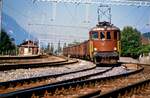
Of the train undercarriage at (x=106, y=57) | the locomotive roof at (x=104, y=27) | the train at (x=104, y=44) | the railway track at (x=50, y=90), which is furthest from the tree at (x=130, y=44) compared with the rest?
the railway track at (x=50, y=90)

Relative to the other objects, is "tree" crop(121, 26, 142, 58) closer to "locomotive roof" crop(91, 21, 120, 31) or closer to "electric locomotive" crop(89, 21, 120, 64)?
"locomotive roof" crop(91, 21, 120, 31)

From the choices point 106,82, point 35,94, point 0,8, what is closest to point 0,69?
point 0,8

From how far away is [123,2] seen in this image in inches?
1563

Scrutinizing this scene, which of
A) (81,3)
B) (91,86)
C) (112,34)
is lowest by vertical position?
(91,86)

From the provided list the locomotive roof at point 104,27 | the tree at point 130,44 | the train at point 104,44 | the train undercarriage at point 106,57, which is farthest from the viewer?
the tree at point 130,44

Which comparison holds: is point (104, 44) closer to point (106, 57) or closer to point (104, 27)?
point (106, 57)

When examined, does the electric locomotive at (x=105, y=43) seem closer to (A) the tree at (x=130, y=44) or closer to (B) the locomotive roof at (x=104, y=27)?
(B) the locomotive roof at (x=104, y=27)

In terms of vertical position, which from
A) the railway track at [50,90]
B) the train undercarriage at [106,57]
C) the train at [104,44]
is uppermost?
the train at [104,44]

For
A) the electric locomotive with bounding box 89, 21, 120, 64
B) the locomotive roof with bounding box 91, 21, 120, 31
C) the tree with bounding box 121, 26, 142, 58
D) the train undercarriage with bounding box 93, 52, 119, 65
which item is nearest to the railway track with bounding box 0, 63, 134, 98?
the train undercarriage with bounding box 93, 52, 119, 65

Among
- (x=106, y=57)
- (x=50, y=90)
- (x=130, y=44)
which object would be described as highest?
(x=130, y=44)

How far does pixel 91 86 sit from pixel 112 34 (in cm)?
1550

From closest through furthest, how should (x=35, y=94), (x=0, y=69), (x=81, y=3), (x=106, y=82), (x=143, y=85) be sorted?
(x=35, y=94)
(x=143, y=85)
(x=106, y=82)
(x=0, y=69)
(x=81, y=3)

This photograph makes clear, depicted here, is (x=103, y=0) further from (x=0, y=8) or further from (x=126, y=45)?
(x=126, y=45)

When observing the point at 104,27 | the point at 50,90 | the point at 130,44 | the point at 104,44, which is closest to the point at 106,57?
the point at 104,44
